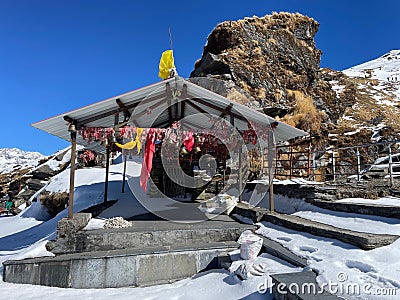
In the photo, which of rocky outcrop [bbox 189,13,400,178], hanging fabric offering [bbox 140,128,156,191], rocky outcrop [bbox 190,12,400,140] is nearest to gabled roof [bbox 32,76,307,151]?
hanging fabric offering [bbox 140,128,156,191]

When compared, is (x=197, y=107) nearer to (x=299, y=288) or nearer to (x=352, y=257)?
(x=352, y=257)

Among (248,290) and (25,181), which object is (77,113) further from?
(25,181)

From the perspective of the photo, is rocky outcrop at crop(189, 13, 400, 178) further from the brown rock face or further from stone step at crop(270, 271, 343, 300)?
stone step at crop(270, 271, 343, 300)

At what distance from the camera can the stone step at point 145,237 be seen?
496 cm

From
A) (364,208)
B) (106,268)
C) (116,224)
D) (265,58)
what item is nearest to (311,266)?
(364,208)

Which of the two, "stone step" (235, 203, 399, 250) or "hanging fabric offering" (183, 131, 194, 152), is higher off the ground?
"hanging fabric offering" (183, 131, 194, 152)

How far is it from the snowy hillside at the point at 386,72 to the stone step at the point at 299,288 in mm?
36759

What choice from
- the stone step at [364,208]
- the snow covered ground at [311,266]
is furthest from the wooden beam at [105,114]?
the stone step at [364,208]

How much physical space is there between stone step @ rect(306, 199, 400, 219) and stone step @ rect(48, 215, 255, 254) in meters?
1.89

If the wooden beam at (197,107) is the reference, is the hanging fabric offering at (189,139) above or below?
below

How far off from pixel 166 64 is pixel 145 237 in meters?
4.35

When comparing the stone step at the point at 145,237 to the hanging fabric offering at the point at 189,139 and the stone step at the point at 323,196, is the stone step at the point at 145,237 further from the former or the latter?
the hanging fabric offering at the point at 189,139

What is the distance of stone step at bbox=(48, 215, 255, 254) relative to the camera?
4.96 metres

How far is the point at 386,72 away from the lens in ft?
147
